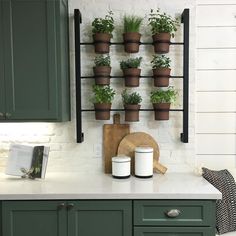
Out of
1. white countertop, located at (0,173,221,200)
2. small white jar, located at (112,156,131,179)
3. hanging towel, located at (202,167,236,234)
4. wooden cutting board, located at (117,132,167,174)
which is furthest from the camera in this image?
wooden cutting board, located at (117,132,167,174)

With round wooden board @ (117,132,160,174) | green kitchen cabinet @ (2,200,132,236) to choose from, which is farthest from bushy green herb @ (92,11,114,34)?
green kitchen cabinet @ (2,200,132,236)

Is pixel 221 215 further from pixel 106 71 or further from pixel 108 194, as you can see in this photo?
pixel 106 71

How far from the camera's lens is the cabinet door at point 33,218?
5.83 feet

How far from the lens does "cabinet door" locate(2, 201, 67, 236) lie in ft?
5.83

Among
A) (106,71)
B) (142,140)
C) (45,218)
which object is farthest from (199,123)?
(45,218)

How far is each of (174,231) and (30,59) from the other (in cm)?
153

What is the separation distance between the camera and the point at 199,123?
2.36 m

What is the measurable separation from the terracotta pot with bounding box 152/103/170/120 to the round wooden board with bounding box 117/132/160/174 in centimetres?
22

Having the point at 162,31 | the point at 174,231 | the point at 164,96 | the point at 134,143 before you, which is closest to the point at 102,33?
the point at 162,31

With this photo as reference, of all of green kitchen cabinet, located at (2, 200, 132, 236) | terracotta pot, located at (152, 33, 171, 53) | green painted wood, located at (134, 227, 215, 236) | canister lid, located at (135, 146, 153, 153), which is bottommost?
green painted wood, located at (134, 227, 215, 236)

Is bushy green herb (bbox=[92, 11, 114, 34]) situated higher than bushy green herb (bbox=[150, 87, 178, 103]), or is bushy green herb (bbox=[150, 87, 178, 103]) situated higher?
bushy green herb (bbox=[92, 11, 114, 34])

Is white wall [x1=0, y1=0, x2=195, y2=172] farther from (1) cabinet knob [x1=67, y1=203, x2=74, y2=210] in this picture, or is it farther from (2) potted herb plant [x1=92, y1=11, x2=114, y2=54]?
(1) cabinet knob [x1=67, y1=203, x2=74, y2=210]

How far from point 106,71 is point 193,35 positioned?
811 millimetres

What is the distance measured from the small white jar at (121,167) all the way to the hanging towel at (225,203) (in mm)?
618
